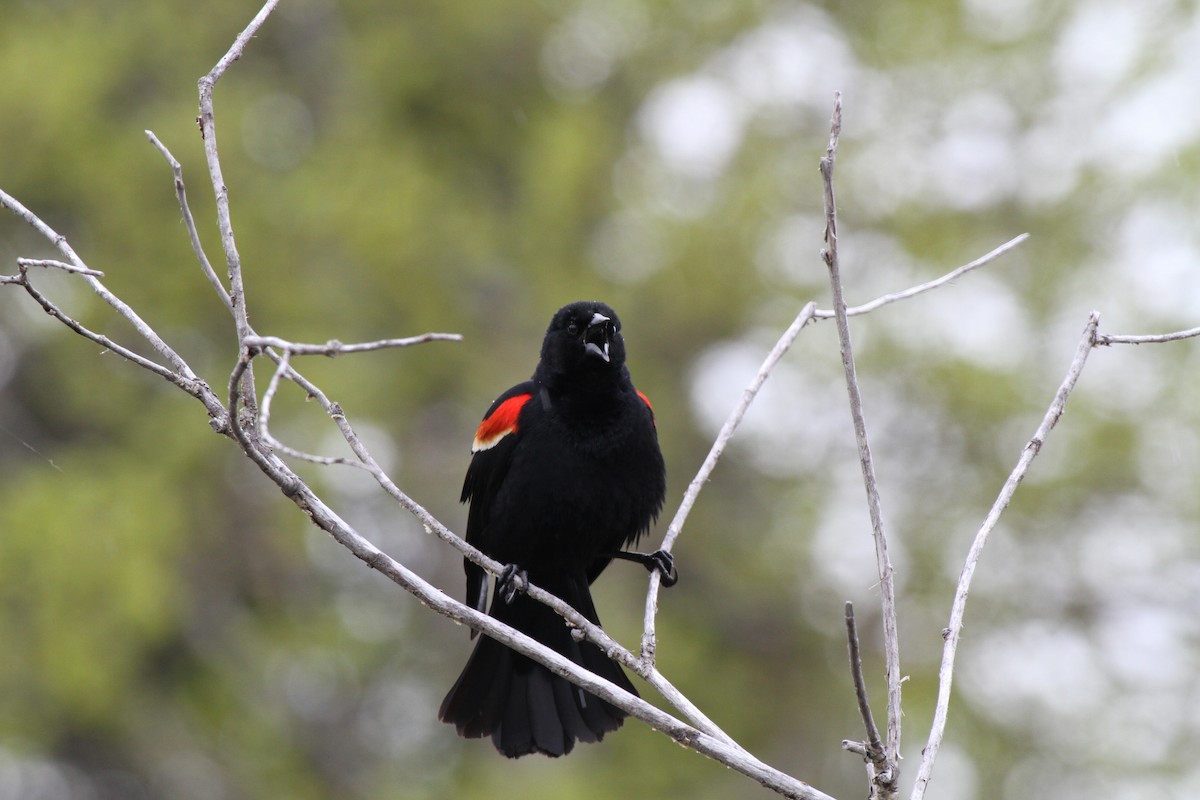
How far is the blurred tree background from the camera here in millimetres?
9008

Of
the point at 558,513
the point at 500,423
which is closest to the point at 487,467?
the point at 500,423

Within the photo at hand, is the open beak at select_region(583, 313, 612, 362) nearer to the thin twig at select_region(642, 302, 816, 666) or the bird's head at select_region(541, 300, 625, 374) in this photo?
the bird's head at select_region(541, 300, 625, 374)

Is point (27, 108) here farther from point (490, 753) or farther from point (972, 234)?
point (972, 234)

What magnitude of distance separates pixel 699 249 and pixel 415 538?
10.2 feet

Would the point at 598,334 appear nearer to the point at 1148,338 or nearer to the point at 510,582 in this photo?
the point at 510,582

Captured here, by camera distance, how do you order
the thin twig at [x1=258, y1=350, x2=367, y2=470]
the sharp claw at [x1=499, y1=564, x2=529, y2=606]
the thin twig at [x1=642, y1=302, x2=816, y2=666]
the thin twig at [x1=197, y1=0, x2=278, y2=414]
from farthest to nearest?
the sharp claw at [x1=499, y1=564, x2=529, y2=606]
the thin twig at [x1=642, y1=302, x2=816, y2=666]
the thin twig at [x1=197, y1=0, x2=278, y2=414]
the thin twig at [x1=258, y1=350, x2=367, y2=470]

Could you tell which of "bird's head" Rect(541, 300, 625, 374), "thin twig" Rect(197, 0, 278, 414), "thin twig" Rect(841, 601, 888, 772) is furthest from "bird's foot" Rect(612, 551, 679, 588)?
"thin twig" Rect(197, 0, 278, 414)

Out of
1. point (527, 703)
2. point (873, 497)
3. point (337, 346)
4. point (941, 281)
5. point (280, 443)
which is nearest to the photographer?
point (337, 346)

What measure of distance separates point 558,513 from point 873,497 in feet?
4.87

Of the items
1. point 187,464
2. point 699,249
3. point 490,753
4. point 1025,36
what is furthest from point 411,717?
point 1025,36

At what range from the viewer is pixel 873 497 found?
7.98ft

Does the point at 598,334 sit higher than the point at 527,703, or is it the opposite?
the point at 598,334

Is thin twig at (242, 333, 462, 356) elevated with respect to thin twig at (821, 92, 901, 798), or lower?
lower

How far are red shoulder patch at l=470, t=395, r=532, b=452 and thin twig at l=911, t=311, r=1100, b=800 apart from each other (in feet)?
5.68
